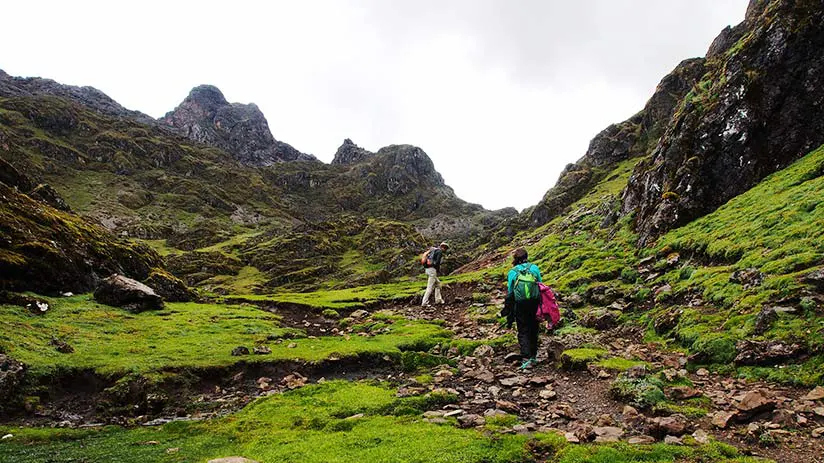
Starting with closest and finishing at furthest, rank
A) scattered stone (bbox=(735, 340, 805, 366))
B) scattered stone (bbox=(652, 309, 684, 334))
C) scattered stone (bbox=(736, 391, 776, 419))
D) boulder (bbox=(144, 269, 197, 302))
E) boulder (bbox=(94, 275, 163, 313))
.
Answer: scattered stone (bbox=(736, 391, 776, 419)), scattered stone (bbox=(735, 340, 805, 366)), scattered stone (bbox=(652, 309, 684, 334)), boulder (bbox=(94, 275, 163, 313)), boulder (bbox=(144, 269, 197, 302))

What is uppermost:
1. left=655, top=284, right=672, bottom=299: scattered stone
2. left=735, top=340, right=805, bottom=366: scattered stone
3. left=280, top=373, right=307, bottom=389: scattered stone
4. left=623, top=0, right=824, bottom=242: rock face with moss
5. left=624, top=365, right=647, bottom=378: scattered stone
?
left=623, top=0, right=824, bottom=242: rock face with moss

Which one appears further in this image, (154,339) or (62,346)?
(154,339)

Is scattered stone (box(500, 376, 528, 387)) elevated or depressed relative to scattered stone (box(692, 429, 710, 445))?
depressed

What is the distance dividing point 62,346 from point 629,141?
101 meters

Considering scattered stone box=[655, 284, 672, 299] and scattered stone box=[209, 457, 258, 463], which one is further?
scattered stone box=[655, 284, 672, 299]

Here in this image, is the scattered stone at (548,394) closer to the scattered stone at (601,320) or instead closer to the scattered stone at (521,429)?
the scattered stone at (521,429)

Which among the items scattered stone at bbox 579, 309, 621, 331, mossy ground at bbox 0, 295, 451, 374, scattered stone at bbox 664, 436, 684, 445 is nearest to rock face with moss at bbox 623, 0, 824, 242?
scattered stone at bbox 579, 309, 621, 331

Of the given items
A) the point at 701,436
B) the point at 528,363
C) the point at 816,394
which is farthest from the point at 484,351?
the point at 816,394

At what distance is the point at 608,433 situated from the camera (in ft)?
28.5

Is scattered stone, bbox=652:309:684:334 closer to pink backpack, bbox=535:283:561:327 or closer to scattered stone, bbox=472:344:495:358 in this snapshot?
pink backpack, bbox=535:283:561:327

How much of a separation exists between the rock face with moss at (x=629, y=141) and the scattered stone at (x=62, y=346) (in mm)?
77120

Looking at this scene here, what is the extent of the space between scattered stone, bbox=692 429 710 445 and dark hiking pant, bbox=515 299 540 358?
23.2ft

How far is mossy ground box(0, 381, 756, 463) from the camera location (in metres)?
7.94

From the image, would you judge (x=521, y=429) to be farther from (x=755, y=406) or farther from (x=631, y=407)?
(x=755, y=406)
